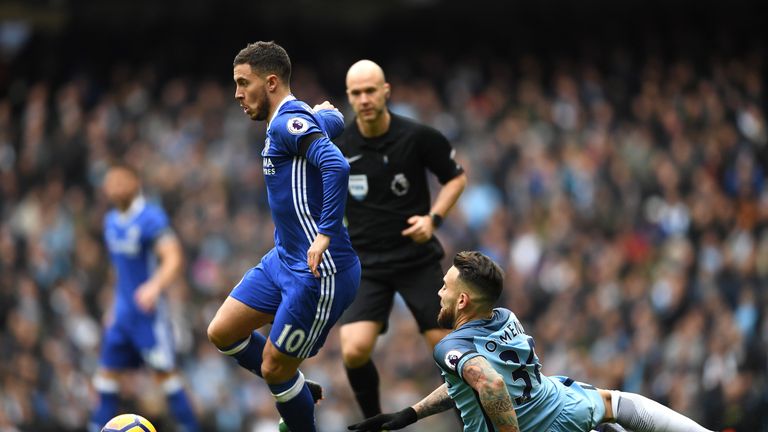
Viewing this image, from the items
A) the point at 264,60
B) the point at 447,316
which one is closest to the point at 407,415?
the point at 447,316

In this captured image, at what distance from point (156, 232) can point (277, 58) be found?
13.8ft

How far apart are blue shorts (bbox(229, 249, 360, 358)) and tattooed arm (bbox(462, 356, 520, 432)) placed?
1.05 metres

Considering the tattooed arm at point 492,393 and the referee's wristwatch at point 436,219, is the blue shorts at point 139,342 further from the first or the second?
the tattooed arm at point 492,393

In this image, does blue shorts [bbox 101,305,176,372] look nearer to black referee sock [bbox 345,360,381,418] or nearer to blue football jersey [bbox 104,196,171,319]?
blue football jersey [bbox 104,196,171,319]

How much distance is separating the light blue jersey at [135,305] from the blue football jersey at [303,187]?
3867 millimetres

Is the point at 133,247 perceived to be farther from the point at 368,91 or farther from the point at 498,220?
the point at 498,220

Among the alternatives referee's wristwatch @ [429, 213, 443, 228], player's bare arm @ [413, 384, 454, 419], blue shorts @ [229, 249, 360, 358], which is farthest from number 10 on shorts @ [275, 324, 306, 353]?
referee's wristwatch @ [429, 213, 443, 228]

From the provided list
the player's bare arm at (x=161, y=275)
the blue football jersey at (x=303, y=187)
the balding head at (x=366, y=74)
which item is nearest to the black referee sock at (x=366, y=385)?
the blue football jersey at (x=303, y=187)

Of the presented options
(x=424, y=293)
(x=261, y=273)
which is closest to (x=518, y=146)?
(x=424, y=293)

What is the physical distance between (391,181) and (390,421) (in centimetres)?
203

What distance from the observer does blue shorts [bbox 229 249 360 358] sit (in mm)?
6785

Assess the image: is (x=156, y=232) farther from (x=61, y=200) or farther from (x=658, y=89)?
(x=658, y=89)

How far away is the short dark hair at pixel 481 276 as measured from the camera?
644 cm

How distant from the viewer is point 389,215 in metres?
8.29
